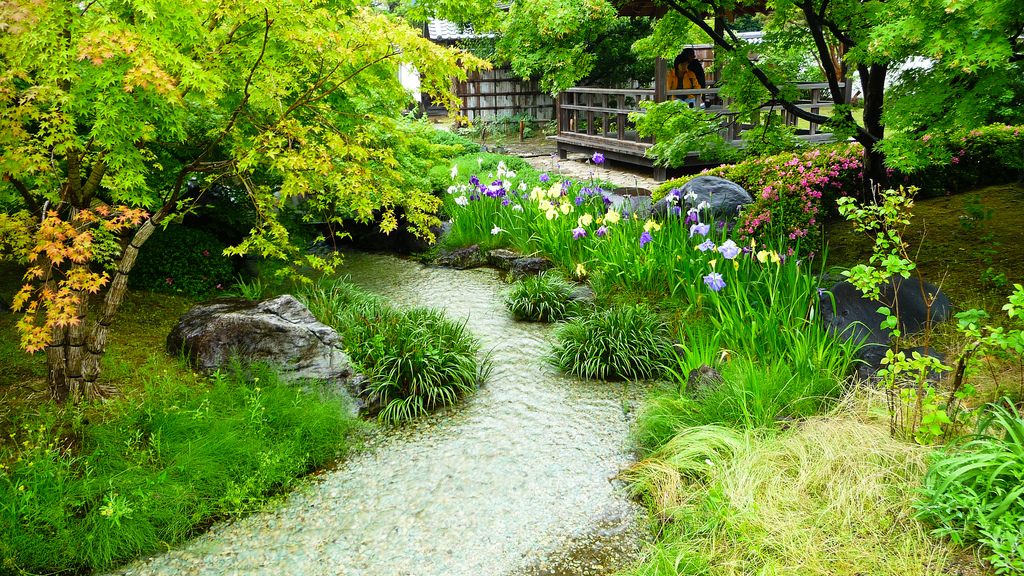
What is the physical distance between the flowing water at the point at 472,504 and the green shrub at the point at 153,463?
0.17 meters

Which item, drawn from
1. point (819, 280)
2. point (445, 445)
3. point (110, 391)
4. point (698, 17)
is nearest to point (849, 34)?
point (698, 17)

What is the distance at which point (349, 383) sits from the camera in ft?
17.2

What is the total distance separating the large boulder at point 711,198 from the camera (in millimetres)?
7141

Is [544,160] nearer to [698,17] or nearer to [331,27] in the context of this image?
[698,17]

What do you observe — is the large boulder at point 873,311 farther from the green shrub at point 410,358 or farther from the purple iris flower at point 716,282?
the green shrub at point 410,358

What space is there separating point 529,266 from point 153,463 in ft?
16.6

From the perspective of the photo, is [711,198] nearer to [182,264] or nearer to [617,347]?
[617,347]

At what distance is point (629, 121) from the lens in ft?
38.8

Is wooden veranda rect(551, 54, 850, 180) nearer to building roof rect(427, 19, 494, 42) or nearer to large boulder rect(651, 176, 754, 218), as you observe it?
large boulder rect(651, 176, 754, 218)

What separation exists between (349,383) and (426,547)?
1.87 m

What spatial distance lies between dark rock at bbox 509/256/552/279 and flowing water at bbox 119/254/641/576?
2727 mm

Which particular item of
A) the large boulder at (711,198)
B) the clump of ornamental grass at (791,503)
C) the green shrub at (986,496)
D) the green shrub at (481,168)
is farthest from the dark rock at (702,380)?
the green shrub at (481,168)

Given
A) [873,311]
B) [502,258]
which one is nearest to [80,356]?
[502,258]

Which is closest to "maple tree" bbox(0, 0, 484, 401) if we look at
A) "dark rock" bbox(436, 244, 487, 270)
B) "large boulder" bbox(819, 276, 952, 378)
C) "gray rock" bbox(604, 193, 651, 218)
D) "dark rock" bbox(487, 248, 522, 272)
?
"large boulder" bbox(819, 276, 952, 378)
